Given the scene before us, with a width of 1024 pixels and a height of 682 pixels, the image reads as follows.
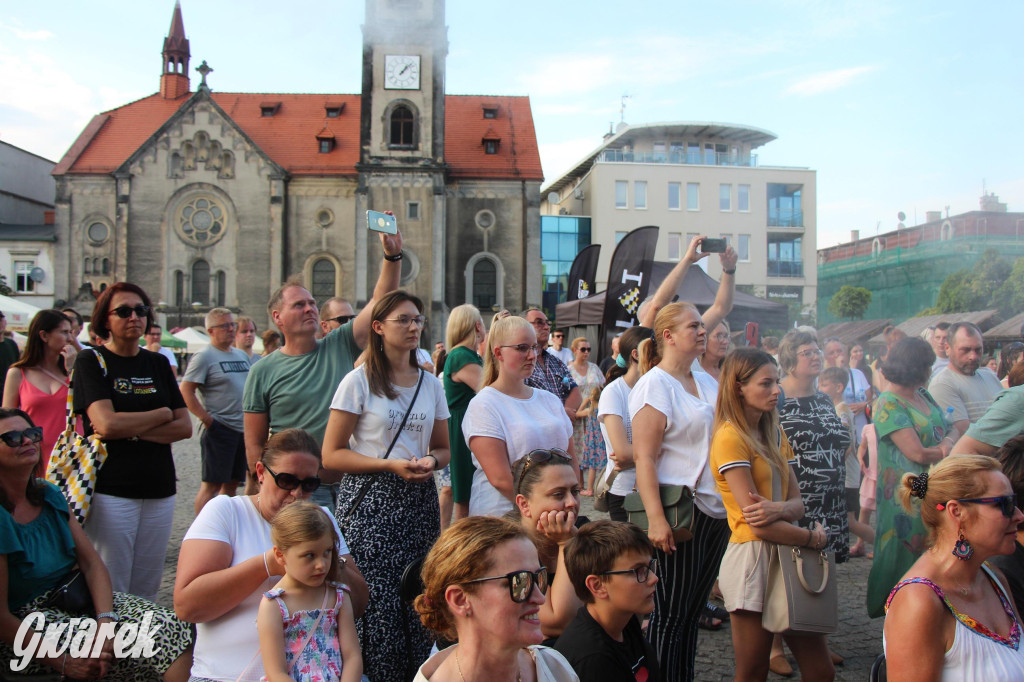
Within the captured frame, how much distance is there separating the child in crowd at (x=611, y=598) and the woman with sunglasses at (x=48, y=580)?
1.87 meters

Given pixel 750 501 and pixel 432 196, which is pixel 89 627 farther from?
pixel 432 196

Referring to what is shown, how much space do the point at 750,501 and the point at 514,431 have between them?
3.86ft

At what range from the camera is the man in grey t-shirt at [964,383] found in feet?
19.9

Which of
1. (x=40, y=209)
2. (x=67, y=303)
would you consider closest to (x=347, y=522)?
(x=67, y=303)

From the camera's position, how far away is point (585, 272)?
640 inches

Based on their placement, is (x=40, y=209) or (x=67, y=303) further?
(x=40, y=209)

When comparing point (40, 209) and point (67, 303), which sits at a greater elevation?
point (40, 209)

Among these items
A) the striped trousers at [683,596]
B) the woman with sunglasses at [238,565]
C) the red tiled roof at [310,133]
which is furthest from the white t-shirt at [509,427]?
the red tiled roof at [310,133]

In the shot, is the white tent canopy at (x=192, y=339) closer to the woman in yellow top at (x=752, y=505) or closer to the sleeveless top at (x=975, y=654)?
the woman in yellow top at (x=752, y=505)

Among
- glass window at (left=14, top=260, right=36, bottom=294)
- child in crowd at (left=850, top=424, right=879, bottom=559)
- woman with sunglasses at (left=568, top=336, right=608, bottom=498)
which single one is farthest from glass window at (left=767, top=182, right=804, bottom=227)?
child in crowd at (left=850, top=424, right=879, bottom=559)

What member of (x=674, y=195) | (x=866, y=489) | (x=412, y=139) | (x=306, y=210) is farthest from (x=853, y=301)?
(x=866, y=489)

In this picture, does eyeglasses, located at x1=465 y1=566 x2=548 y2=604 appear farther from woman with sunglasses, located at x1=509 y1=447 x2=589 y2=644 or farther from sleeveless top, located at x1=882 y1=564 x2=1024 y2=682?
sleeveless top, located at x1=882 y1=564 x2=1024 y2=682

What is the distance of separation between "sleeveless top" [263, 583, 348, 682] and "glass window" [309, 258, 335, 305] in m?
38.2

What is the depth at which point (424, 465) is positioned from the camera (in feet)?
11.9
